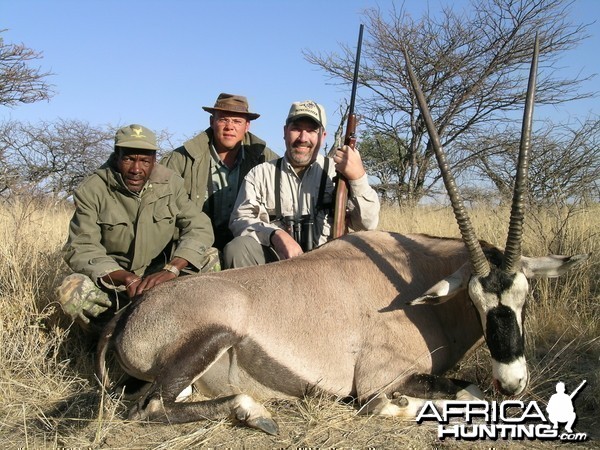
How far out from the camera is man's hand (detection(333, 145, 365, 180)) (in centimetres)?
497

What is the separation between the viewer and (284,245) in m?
Result: 4.68

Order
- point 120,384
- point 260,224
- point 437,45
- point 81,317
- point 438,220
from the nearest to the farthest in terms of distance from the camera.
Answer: point 120,384 → point 81,317 → point 260,224 → point 438,220 → point 437,45

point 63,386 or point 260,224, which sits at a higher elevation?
point 260,224

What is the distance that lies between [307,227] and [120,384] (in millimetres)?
2065

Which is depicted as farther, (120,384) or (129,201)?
(129,201)

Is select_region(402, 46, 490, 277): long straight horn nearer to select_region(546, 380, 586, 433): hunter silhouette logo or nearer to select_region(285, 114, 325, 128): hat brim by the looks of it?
select_region(546, 380, 586, 433): hunter silhouette logo

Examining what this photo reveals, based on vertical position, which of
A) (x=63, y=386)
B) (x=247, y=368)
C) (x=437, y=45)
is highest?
(x=437, y=45)

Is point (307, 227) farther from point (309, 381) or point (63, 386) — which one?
point (63, 386)

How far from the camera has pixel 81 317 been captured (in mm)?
4418

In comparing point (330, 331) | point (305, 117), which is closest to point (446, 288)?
point (330, 331)

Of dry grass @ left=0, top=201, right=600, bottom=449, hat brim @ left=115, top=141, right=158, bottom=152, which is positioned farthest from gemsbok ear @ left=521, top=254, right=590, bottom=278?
hat brim @ left=115, top=141, right=158, bottom=152

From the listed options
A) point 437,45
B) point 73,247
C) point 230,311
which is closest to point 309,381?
point 230,311

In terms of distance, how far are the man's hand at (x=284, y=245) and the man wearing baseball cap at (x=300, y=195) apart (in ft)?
0.95

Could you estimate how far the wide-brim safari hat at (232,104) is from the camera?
6.24 m
